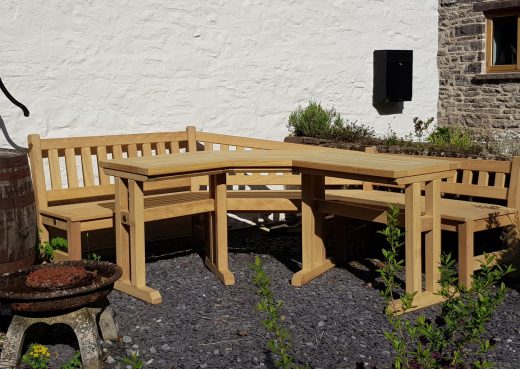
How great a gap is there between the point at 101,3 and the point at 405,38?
142 inches

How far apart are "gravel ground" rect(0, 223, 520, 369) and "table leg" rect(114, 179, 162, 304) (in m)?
0.08

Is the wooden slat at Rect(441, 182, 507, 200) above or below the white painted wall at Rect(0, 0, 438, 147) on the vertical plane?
below

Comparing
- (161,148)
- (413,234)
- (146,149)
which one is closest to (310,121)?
(161,148)

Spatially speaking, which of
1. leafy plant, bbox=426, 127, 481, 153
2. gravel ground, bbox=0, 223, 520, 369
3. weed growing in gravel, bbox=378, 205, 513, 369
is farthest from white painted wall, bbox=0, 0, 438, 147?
weed growing in gravel, bbox=378, 205, 513, 369

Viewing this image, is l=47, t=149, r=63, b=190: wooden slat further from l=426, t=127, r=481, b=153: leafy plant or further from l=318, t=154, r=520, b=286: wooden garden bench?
l=426, t=127, r=481, b=153: leafy plant

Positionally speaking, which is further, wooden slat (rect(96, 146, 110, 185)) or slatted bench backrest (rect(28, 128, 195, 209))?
wooden slat (rect(96, 146, 110, 185))

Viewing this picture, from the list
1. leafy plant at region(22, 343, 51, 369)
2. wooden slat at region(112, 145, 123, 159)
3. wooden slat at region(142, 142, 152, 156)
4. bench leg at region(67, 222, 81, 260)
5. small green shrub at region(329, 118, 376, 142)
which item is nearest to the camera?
leafy plant at region(22, 343, 51, 369)

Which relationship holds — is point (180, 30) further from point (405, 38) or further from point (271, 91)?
point (405, 38)

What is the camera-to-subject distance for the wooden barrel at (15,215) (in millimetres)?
4707

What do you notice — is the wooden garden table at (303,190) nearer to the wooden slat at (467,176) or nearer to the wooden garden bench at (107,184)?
the wooden garden bench at (107,184)

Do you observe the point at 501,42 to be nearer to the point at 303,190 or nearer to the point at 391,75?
the point at 391,75

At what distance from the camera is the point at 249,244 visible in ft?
22.5

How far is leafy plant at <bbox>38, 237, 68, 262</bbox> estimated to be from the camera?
5.70 metres

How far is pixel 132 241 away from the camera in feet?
16.9
